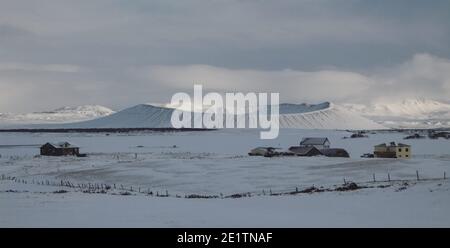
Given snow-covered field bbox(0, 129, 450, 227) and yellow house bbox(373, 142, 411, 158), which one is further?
yellow house bbox(373, 142, 411, 158)

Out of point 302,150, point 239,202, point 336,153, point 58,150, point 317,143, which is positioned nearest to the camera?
point 239,202

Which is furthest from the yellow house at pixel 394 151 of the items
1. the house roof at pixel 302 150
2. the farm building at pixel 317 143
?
the farm building at pixel 317 143

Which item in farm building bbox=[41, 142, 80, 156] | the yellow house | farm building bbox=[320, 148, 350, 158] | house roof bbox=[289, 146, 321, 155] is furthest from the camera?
farm building bbox=[41, 142, 80, 156]

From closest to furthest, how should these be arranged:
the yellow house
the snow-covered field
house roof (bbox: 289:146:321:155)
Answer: the snow-covered field
the yellow house
house roof (bbox: 289:146:321:155)

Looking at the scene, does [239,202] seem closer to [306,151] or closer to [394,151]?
[306,151]

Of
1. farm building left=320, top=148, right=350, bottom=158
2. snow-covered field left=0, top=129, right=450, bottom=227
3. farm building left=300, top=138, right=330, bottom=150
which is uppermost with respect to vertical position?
farm building left=300, top=138, right=330, bottom=150

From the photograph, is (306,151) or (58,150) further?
(58,150)

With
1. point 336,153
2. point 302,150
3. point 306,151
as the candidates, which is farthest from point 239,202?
point 302,150

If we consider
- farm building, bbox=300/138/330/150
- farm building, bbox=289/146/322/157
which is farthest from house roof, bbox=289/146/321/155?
farm building, bbox=300/138/330/150

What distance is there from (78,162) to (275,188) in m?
29.7

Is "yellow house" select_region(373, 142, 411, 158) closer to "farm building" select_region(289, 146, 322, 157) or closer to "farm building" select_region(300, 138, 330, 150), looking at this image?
"farm building" select_region(289, 146, 322, 157)

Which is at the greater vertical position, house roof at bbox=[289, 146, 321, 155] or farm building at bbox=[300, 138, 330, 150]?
farm building at bbox=[300, 138, 330, 150]

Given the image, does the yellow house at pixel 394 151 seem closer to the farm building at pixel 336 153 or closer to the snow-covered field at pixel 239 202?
the farm building at pixel 336 153

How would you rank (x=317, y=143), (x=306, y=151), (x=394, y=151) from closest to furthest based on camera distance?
1. (x=394, y=151)
2. (x=306, y=151)
3. (x=317, y=143)
